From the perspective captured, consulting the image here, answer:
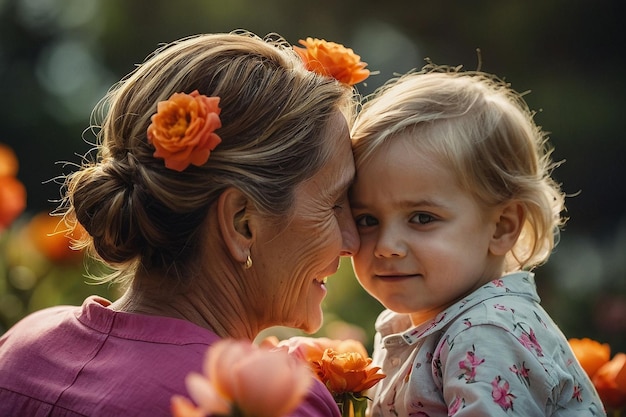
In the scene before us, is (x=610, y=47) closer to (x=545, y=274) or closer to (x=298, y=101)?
(x=545, y=274)

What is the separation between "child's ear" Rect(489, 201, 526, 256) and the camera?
259 centimetres

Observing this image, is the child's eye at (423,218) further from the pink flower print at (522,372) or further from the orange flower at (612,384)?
the orange flower at (612,384)

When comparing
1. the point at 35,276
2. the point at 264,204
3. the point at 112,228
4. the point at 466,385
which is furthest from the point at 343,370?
the point at 35,276

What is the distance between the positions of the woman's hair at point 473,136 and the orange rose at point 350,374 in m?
0.52

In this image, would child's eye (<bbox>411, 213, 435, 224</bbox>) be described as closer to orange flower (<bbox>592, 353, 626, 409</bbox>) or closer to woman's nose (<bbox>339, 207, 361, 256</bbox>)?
woman's nose (<bbox>339, 207, 361, 256</bbox>)

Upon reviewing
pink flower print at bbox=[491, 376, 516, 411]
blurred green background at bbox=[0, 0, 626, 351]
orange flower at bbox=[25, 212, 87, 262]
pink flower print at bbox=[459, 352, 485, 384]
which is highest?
pink flower print at bbox=[459, 352, 485, 384]

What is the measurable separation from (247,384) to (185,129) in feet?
2.91

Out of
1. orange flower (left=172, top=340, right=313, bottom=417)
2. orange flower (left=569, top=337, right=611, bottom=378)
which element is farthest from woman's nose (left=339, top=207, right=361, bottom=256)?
orange flower (left=172, top=340, right=313, bottom=417)

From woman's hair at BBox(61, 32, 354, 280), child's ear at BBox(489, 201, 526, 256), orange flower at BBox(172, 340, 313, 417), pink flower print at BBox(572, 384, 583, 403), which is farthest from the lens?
child's ear at BBox(489, 201, 526, 256)

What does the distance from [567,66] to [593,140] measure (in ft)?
1.86

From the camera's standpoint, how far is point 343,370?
7.39ft

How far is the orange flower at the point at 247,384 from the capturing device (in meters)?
1.25

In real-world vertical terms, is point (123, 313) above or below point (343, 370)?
above

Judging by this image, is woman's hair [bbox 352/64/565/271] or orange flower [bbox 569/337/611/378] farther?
orange flower [bbox 569/337/611/378]
